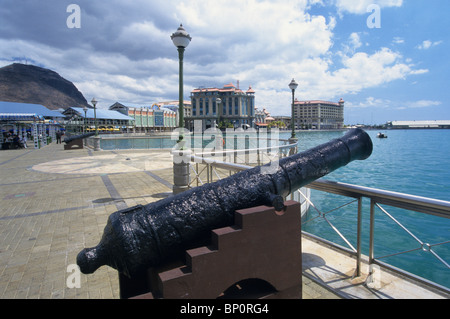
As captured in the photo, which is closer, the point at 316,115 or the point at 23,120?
the point at 23,120

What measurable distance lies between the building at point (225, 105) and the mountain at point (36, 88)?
8900cm

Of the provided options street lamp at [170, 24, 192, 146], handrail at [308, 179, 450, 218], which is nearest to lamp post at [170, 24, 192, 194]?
street lamp at [170, 24, 192, 146]

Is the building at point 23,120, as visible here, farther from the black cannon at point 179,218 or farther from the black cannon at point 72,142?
the black cannon at point 179,218

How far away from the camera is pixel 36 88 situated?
509 feet

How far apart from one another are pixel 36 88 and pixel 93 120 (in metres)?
127

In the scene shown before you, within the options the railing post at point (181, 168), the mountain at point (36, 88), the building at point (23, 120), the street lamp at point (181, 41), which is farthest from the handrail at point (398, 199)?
the mountain at point (36, 88)

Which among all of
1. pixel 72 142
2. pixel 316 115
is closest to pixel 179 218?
pixel 72 142

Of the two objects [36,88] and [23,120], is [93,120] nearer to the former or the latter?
[23,120]

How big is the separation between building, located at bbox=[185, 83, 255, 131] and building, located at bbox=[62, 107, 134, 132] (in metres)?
35.0

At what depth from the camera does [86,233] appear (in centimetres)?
444

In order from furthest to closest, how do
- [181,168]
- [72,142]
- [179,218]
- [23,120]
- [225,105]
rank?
[225,105] → [23,120] → [72,142] → [181,168] → [179,218]
